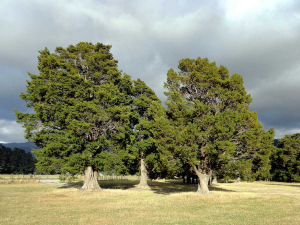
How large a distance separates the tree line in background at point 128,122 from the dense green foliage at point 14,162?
9188 cm

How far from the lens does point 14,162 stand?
360 ft

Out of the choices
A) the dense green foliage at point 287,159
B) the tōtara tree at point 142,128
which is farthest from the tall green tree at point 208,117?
the dense green foliage at point 287,159

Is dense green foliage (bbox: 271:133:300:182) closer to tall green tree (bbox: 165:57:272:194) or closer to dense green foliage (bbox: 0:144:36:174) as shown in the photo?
tall green tree (bbox: 165:57:272:194)

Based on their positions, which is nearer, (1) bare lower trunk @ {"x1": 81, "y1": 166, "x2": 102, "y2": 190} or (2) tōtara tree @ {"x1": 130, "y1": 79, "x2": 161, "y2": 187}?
(1) bare lower trunk @ {"x1": 81, "y1": 166, "x2": 102, "y2": 190}

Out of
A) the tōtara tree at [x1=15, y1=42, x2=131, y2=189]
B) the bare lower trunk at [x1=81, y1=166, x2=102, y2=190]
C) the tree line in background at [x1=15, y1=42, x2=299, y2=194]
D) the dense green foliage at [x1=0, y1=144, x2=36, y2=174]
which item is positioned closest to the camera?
the tree line in background at [x1=15, y1=42, x2=299, y2=194]

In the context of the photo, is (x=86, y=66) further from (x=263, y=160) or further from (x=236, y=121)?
(x=263, y=160)

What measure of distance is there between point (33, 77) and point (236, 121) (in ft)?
90.7

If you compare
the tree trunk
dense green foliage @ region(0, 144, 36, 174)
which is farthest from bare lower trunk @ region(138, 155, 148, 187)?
dense green foliage @ region(0, 144, 36, 174)

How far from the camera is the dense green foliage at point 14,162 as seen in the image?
347 feet

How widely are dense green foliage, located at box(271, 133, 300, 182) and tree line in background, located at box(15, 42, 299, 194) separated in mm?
55138

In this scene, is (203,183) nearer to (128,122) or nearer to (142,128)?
(128,122)

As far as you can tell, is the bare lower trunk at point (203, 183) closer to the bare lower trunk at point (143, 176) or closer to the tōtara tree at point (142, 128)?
the tōtara tree at point (142, 128)

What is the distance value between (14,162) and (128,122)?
104 meters

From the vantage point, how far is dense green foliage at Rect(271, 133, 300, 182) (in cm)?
7238
